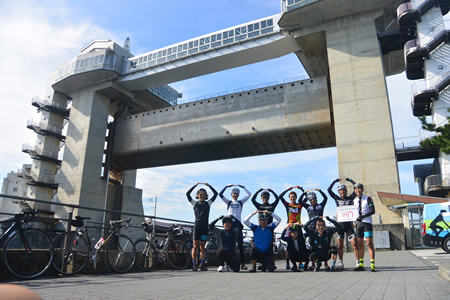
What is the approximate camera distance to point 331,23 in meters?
28.4

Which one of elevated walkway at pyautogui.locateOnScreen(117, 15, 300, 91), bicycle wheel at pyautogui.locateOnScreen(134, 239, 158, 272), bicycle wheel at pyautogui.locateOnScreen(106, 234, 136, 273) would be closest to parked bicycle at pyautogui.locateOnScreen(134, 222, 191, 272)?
bicycle wheel at pyautogui.locateOnScreen(134, 239, 158, 272)

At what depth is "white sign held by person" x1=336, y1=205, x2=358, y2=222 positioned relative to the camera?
783cm

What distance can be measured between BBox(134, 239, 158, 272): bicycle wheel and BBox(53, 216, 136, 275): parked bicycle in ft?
0.96

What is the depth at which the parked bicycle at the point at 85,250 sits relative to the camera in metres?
7.03

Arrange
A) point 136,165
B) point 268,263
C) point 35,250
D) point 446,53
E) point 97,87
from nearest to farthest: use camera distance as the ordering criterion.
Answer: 1. point 35,250
2. point 268,263
3. point 446,53
4. point 97,87
5. point 136,165

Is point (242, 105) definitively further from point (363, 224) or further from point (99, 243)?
point (99, 243)

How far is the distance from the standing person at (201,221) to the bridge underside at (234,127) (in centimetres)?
2197

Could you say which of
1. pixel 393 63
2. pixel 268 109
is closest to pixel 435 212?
pixel 268 109

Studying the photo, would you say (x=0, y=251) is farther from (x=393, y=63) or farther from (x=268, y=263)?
(x=393, y=63)

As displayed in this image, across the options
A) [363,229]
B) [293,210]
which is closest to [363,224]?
[363,229]

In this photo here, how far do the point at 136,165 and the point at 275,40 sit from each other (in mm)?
24203

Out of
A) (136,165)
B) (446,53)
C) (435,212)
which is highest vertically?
(446,53)

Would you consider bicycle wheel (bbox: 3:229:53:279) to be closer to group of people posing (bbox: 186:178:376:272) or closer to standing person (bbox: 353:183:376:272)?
group of people posing (bbox: 186:178:376:272)

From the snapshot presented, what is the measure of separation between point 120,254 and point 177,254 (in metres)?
2.10
